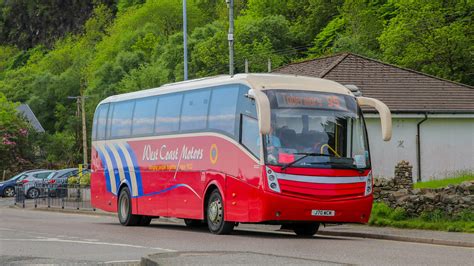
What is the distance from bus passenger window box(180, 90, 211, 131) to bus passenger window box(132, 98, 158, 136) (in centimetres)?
213

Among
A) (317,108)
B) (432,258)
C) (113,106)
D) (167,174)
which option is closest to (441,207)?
(317,108)

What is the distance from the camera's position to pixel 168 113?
2772 centimetres

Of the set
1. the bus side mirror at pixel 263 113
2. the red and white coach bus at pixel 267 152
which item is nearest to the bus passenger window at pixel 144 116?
the red and white coach bus at pixel 267 152

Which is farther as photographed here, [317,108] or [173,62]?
[173,62]

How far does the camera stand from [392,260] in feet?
53.7

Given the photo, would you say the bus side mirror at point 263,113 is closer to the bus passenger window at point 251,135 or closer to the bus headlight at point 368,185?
the bus passenger window at point 251,135

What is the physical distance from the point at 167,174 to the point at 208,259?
44.0 ft

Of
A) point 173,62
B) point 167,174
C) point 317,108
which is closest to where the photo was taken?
point 317,108

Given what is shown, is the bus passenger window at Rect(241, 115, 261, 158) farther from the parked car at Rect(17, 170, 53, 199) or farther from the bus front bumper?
the parked car at Rect(17, 170, 53, 199)

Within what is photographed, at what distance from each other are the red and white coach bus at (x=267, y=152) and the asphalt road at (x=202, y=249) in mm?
786

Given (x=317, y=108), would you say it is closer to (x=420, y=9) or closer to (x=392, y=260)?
(x=392, y=260)

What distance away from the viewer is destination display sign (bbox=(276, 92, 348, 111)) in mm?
23359

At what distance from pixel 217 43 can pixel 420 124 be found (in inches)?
1898

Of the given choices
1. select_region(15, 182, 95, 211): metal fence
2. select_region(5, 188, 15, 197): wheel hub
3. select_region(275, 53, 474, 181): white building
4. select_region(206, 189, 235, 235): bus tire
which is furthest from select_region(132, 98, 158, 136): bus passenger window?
select_region(5, 188, 15, 197): wheel hub
